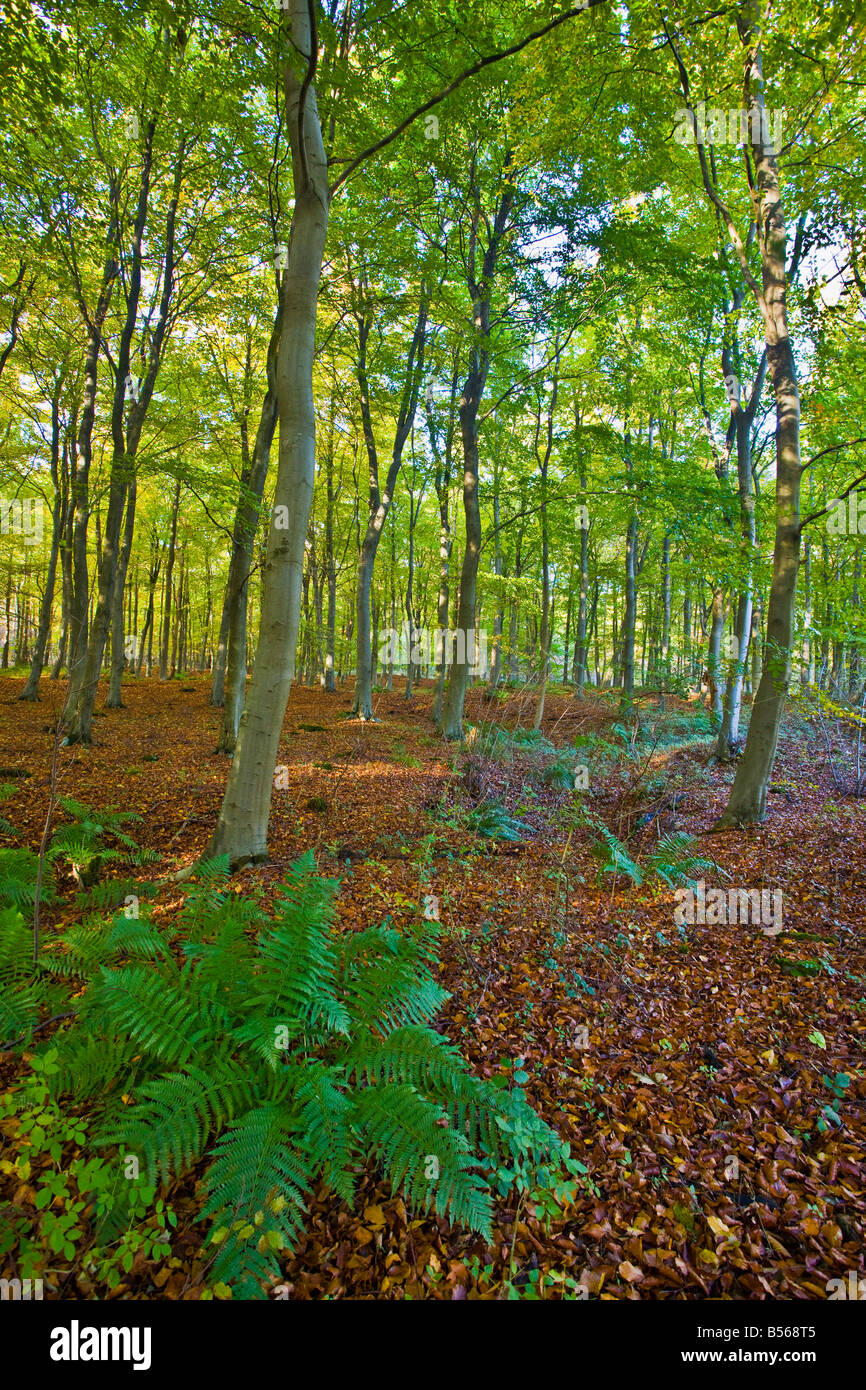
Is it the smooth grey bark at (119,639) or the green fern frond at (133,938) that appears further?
the smooth grey bark at (119,639)

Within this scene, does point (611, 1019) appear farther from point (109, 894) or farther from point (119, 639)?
point (119, 639)

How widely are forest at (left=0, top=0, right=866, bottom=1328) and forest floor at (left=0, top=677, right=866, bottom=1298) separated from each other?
24 mm

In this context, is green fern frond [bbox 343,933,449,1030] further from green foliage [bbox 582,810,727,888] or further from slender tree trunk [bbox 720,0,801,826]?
slender tree trunk [bbox 720,0,801,826]

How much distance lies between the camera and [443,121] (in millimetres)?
8625

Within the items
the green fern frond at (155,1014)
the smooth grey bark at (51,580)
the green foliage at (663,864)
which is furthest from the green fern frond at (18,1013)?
the smooth grey bark at (51,580)

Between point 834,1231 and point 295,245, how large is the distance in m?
7.24

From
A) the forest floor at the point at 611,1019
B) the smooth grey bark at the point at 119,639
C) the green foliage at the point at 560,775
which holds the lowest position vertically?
the forest floor at the point at 611,1019

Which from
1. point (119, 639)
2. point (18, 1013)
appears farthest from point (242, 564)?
point (119, 639)

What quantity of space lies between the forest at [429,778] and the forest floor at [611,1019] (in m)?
0.02

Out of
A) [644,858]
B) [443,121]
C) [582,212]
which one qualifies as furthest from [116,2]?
[644,858]

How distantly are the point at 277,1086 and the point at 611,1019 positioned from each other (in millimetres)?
2195

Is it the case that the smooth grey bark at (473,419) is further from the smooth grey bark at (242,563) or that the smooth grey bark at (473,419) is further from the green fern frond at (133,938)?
the green fern frond at (133,938)

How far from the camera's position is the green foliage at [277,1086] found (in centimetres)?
213
